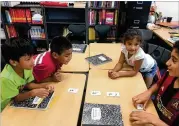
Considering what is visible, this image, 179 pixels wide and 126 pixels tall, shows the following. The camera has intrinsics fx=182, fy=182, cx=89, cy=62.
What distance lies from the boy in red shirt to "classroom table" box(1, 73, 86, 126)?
0.21 m

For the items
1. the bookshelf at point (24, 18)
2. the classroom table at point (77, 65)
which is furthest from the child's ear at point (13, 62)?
the bookshelf at point (24, 18)

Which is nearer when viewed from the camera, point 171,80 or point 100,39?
point 171,80

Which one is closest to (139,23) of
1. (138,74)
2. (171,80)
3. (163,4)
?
(163,4)

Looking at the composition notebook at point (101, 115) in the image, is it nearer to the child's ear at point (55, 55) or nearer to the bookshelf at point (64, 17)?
the child's ear at point (55, 55)

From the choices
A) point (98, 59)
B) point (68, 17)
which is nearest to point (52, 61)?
point (98, 59)

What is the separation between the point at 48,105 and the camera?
4.05 feet

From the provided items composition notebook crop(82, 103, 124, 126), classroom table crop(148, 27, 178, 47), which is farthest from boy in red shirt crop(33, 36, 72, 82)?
classroom table crop(148, 27, 178, 47)

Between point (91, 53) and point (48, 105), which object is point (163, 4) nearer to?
point (91, 53)

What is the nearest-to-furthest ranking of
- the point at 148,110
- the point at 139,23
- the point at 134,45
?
1. the point at 148,110
2. the point at 134,45
3. the point at 139,23

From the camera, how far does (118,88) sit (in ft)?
4.73

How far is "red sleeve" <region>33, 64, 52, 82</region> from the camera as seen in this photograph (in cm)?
150

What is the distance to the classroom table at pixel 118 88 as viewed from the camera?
1231 millimetres

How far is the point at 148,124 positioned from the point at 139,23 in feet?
7.57

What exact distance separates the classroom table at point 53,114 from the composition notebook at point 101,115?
0.07 m
